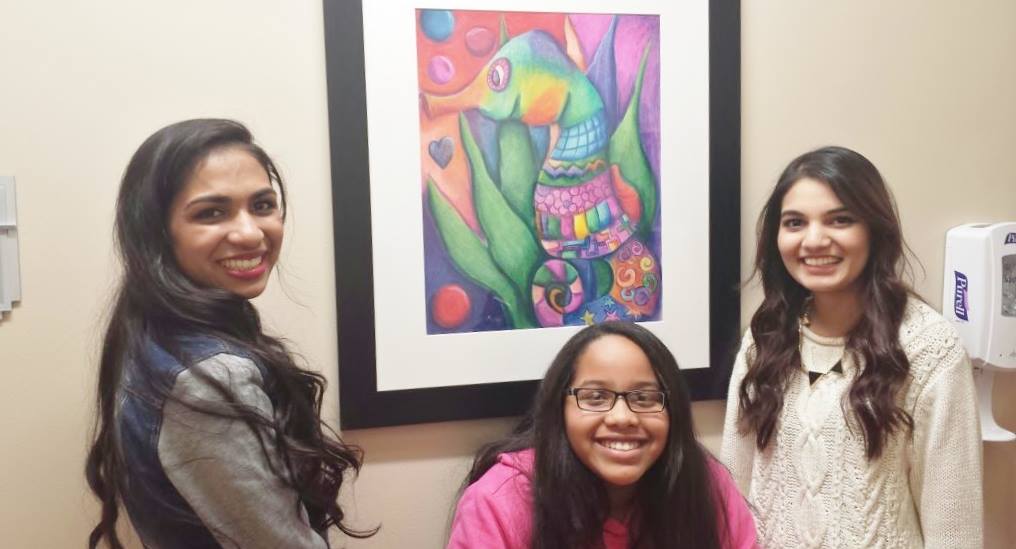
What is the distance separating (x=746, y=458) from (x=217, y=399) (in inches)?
41.7

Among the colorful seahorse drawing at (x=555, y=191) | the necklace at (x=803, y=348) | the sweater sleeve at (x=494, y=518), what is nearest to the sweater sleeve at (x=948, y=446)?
the necklace at (x=803, y=348)

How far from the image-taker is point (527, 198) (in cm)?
150

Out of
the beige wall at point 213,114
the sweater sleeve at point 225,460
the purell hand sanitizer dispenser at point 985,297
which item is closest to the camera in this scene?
the sweater sleeve at point 225,460

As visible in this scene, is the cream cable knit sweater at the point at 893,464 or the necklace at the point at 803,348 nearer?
the cream cable knit sweater at the point at 893,464

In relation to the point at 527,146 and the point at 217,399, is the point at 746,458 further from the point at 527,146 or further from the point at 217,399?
the point at 217,399

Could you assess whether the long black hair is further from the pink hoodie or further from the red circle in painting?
the red circle in painting

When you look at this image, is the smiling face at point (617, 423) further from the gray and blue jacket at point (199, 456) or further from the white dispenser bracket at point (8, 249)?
the white dispenser bracket at point (8, 249)

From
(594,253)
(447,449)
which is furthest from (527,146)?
(447,449)

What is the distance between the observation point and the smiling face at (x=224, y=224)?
947 millimetres

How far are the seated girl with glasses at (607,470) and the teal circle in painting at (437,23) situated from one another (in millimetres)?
638

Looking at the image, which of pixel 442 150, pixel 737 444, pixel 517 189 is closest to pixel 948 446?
pixel 737 444

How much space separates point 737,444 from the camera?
1.51 meters

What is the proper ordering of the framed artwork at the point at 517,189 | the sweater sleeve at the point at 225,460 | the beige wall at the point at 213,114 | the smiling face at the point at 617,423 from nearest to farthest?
the sweater sleeve at the point at 225,460, the smiling face at the point at 617,423, the beige wall at the point at 213,114, the framed artwork at the point at 517,189

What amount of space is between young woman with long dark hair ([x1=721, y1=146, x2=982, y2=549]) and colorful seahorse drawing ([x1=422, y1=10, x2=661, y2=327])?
28 cm
